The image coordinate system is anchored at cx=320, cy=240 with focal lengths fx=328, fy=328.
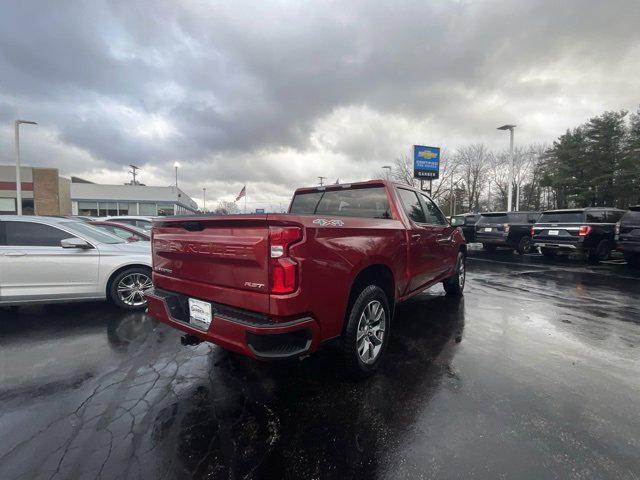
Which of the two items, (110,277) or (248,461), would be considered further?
(110,277)

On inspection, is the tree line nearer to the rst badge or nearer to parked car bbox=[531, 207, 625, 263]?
parked car bbox=[531, 207, 625, 263]

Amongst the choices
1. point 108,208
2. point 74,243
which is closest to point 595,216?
point 74,243

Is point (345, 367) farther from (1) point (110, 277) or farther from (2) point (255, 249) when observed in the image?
(1) point (110, 277)

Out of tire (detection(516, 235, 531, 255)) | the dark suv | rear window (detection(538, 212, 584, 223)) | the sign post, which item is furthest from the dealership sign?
rear window (detection(538, 212, 584, 223))

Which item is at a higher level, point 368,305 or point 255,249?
point 255,249

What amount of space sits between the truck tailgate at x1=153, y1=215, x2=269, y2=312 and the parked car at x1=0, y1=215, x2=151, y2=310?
96.0 inches

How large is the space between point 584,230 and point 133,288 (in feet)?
41.5

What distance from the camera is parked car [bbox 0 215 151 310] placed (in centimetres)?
465

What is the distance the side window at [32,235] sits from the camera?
477 centimetres

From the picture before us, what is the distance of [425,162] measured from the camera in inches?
827

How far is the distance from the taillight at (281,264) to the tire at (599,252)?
490 inches

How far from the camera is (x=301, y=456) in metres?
2.15

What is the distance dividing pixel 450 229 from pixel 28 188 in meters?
40.9

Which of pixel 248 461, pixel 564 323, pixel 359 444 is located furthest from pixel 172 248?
pixel 564 323
